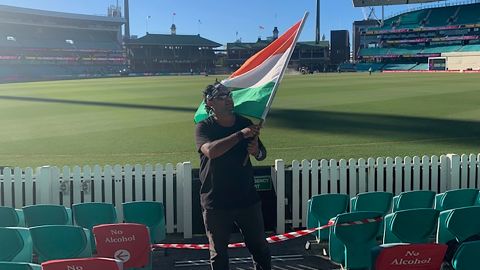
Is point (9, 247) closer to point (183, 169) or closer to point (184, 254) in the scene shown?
point (184, 254)

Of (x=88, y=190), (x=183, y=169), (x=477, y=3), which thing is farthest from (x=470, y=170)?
(x=477, y=3)

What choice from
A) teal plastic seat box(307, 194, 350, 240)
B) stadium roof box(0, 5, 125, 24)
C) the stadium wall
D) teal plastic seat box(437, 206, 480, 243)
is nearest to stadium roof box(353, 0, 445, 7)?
the stadium wall

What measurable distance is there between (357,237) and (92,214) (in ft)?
9.15

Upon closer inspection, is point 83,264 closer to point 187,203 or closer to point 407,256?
point 407,256

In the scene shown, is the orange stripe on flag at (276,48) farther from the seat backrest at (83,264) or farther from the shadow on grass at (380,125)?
the shadow on grass at (380,125)

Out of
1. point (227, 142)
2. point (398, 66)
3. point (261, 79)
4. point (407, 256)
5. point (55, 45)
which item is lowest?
point (407, 256)

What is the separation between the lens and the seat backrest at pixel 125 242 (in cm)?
464

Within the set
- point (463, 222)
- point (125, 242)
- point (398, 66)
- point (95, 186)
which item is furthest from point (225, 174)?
point (398, 66)

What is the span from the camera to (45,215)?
5746 mm

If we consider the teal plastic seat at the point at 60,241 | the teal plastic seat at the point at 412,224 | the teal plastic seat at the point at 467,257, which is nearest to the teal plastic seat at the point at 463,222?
the teal plastic seat at the point at 412,224

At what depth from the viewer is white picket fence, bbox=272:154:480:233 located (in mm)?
7918

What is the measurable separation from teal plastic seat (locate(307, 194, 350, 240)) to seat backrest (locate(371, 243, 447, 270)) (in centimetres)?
227

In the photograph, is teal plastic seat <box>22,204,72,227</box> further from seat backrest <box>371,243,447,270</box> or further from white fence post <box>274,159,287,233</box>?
seat backrest <box>371,243,447,270</box>

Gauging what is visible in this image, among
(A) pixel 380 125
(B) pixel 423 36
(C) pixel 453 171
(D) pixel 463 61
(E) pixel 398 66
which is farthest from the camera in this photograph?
(B) pixel 423 36
